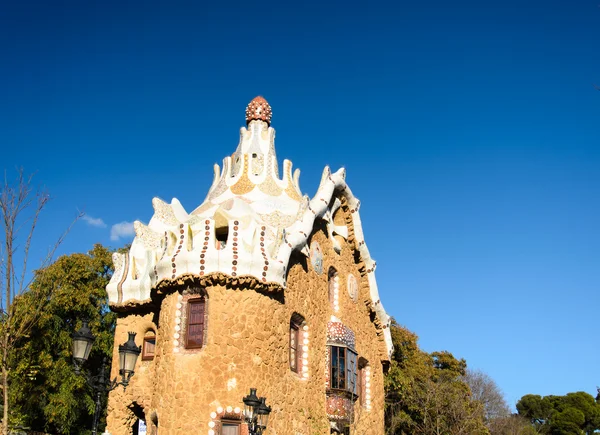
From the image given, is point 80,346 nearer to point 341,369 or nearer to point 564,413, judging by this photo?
point 341,369

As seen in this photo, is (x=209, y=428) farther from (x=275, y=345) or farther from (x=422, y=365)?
(x=422, y=365)

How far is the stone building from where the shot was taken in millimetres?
13499

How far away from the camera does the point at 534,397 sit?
171 feet

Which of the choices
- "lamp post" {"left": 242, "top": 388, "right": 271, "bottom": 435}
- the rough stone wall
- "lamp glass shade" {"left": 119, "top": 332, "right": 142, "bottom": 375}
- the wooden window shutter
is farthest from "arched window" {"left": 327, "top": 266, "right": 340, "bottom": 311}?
"lamp glass shade" {"left": 119, "top": 332, "right": 142, "bottom": 375}

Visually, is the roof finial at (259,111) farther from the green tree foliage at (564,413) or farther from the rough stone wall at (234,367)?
the green tree foliage at (564,413)

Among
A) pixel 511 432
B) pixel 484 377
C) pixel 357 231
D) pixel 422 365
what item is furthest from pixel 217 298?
pixel 484 377

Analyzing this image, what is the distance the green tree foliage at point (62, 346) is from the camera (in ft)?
70.7

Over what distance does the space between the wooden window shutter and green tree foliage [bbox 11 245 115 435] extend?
8824 millimetres

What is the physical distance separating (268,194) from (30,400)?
11815 millimetres

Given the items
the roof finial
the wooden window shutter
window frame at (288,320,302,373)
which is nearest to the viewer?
the wooden window shutter

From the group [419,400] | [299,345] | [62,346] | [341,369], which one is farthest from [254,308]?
[419,400]

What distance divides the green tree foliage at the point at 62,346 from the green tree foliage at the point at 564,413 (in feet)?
118

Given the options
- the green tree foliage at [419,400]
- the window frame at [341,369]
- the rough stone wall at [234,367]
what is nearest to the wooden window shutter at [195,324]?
the rough stone wall at [234,367]

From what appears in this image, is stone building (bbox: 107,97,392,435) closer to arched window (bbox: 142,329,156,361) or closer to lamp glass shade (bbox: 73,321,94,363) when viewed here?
arched window (bbox: 142,329,156,361)
